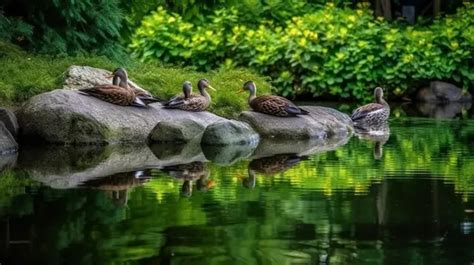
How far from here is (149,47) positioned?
26.9m

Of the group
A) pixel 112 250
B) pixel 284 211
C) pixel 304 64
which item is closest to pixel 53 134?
pixel 284 211

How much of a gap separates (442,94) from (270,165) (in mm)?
14190

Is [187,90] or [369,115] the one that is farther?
[369,115]

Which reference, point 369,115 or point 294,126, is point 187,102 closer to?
point 294,126

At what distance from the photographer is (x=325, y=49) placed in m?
25.4

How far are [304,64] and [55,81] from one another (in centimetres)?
1091

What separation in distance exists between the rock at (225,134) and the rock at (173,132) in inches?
8.6

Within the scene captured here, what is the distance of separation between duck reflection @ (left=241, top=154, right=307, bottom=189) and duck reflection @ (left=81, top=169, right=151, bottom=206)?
924 mm

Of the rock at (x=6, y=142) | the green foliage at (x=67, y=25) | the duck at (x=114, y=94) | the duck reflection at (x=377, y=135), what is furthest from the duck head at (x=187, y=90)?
the rock at (x=6, y=142)

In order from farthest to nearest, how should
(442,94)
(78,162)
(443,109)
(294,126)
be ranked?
(442,94), (443,109), (294,126), (78,162)

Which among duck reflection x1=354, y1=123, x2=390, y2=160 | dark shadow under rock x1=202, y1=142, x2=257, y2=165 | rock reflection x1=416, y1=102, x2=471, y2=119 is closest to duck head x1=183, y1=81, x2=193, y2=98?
dark shadow under rock x1=202, y1=142, x2=257, y2=165

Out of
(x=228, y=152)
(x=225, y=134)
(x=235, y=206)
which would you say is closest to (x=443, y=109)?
(x=225, y=134)

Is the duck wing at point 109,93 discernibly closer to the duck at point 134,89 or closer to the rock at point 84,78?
the duck at point 134,89

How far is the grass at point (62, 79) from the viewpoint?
48.1 ft
